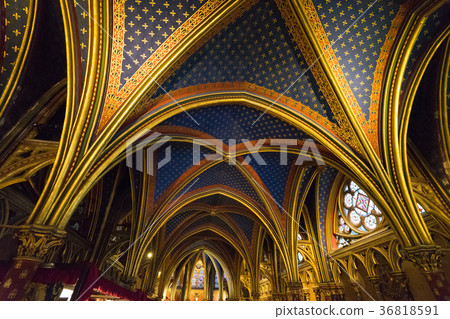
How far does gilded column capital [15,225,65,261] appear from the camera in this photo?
3881 mm

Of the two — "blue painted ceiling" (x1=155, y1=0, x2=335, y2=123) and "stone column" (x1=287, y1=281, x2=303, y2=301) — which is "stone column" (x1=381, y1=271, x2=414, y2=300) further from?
"blue painted ceiling" (x1=155, y1=0, x2=335, y2=123)

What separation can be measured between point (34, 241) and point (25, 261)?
334mm

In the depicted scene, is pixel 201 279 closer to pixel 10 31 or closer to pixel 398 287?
pixel 398 287

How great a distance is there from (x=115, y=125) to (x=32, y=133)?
2.61m

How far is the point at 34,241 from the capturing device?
392 cm

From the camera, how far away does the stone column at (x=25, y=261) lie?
145 inches

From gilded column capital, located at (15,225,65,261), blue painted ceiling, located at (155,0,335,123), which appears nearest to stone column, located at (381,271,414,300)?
blue painted ceiling, located at (155,0,335,123)

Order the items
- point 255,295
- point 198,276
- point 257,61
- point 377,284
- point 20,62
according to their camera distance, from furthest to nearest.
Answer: point 198,276, point 255,295, point 377,284, point 257,61, point 20,62

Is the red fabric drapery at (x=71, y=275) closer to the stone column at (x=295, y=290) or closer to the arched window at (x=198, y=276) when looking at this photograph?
the stone column at (x=295, y=290)

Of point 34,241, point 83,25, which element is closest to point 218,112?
point 83,25

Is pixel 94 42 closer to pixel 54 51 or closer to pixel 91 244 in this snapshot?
pixel 54 51

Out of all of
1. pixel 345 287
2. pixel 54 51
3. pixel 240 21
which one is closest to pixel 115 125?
pixel 54 51

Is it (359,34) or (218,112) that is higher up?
(359,34)

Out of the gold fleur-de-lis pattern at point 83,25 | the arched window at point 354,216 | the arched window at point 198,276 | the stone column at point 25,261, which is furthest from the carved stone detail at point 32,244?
the arched window at point 198,276
